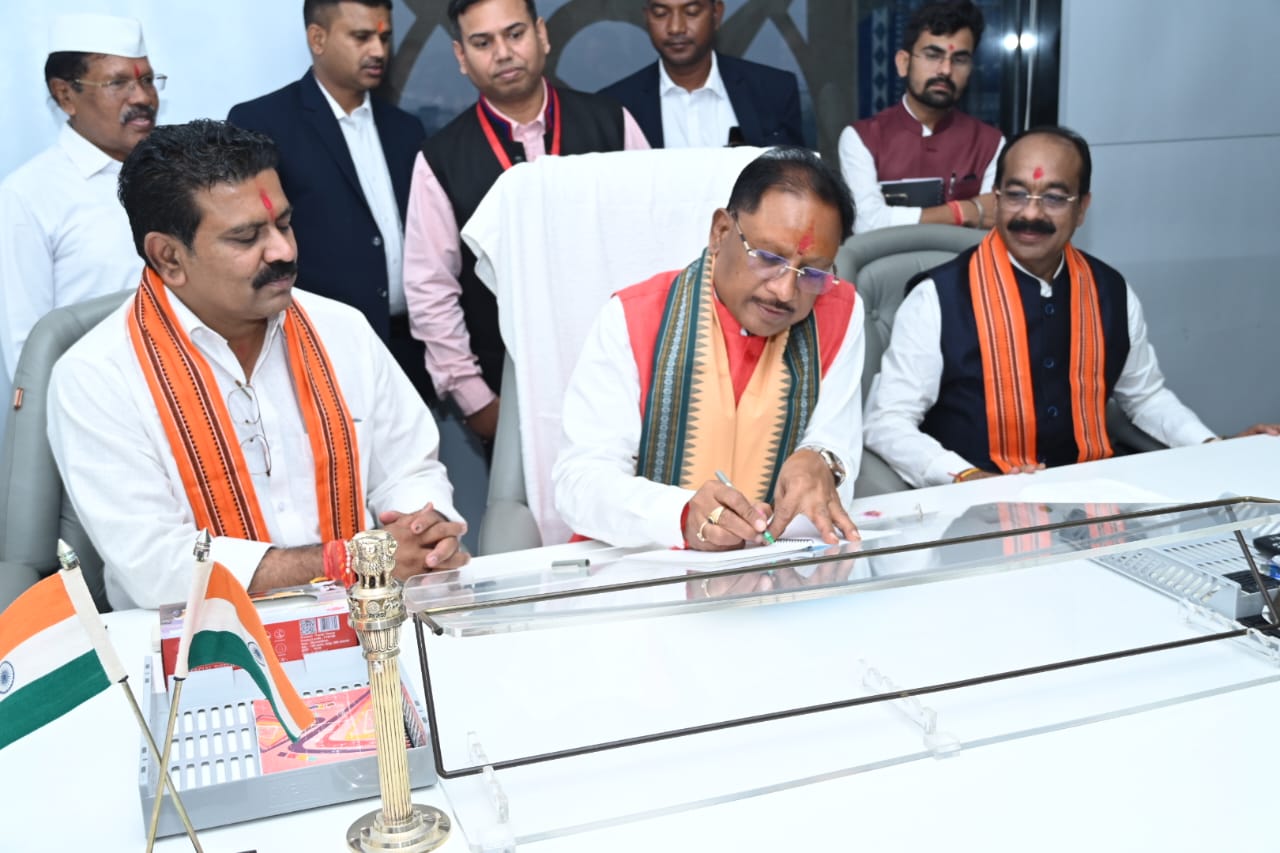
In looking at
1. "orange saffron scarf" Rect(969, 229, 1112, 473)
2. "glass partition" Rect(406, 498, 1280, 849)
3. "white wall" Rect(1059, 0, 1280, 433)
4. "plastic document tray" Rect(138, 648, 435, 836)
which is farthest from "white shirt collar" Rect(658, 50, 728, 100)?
"plastic document tray" Rect(138, 648, 435, 836)

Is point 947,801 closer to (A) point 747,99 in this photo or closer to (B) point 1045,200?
(B) point 1045,200

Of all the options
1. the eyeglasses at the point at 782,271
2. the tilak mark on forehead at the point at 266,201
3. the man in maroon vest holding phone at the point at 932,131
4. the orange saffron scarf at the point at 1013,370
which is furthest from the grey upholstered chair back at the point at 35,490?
the man in maroon vest holding phone at the point at 932,131

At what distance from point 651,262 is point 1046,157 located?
96cm

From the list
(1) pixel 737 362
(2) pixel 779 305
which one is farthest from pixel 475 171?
(2) pixel 779 305

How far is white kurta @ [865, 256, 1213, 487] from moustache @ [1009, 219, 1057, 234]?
134 mm

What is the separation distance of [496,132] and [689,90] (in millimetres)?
Answer: 781

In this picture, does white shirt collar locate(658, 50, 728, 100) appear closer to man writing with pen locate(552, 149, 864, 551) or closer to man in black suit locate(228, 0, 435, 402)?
man in black suit locate(228, 0, 435, 402)

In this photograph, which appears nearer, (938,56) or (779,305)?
(779,305)

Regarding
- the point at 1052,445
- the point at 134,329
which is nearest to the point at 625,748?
the point at 134,329

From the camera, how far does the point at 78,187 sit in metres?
2.95

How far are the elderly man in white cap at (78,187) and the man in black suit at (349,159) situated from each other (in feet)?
0.94

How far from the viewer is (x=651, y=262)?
2.50 m

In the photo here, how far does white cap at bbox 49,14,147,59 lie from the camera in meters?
3.04

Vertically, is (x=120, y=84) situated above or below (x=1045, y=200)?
above
